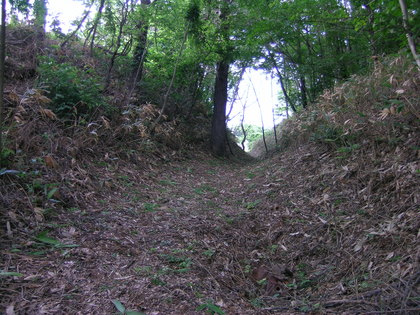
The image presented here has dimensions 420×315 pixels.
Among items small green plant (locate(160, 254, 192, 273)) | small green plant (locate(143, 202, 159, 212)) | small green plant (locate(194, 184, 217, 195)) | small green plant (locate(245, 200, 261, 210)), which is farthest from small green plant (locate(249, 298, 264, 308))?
small green plant (locate(194, 184, 217, 195))

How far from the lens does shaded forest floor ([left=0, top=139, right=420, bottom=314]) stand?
2.70 metres

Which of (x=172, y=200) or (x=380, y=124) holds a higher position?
(x=380, y=124)

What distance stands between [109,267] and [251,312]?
1.38 metres

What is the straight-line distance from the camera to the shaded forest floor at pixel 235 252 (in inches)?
106

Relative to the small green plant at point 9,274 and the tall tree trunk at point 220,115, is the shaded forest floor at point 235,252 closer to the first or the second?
the small green plant at point 9,274

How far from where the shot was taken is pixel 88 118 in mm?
6977

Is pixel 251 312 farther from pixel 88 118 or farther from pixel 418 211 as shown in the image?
pixel 88 118

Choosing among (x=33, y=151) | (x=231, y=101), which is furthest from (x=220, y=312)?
(x=231, y=101)

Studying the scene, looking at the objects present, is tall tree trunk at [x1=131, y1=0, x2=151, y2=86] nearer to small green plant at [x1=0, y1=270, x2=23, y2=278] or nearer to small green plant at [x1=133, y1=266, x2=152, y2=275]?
small green plant at [x1=133, y1=266, x2=152, y2=275]

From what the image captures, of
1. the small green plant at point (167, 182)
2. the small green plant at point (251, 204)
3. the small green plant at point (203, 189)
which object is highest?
the small green plant at point (167, 182)

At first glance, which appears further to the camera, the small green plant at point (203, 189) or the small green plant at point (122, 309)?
the small green plant at point (203, 189)

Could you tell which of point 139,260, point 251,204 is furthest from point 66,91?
point 139,260

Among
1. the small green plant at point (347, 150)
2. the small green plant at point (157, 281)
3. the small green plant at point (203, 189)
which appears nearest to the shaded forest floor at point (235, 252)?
the small green plant at point (157, 281)

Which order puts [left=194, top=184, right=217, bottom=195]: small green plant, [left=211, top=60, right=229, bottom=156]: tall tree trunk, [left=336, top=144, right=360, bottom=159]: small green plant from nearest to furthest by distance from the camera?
1. [left=336, top=144, right=360, bottom=159]: small green plant
2. [left=194, top=184, right=217, bottom=195]: small green plant
3. [left=211, top=60, right=229, bottom=156]: tall tree trunk
